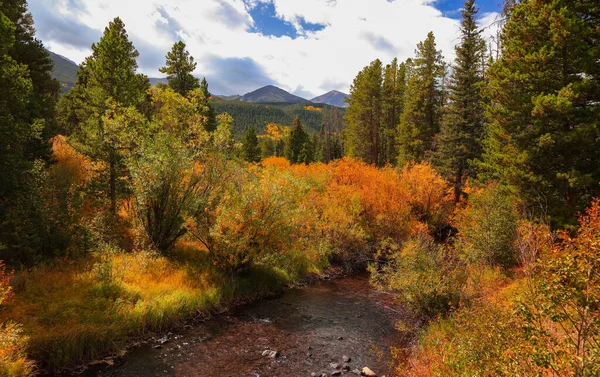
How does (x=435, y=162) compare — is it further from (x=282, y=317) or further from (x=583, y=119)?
(x=282, y=317)

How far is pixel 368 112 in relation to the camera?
47031 millimetres

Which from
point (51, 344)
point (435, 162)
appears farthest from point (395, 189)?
point (51, 344)

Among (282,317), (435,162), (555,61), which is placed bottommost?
(282,317)

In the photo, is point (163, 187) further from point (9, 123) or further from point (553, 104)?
point (553, 104)

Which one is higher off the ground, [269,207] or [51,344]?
Result: [269,207]

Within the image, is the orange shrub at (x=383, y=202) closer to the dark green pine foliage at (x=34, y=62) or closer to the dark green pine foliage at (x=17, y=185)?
the dark green pine foliage at (x=17, y=185)

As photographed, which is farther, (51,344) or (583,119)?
(583,119)

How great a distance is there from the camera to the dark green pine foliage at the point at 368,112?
45.1 metres

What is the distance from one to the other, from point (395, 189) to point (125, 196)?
2303 centimetres

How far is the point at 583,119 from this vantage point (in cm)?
1491

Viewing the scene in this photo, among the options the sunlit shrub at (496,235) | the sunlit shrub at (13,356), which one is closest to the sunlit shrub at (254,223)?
the sunlit shrub at (13,356)

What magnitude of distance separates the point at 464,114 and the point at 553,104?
634 inches

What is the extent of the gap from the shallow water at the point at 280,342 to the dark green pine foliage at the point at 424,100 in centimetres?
2595

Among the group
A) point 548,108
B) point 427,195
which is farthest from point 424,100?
point 548,108
